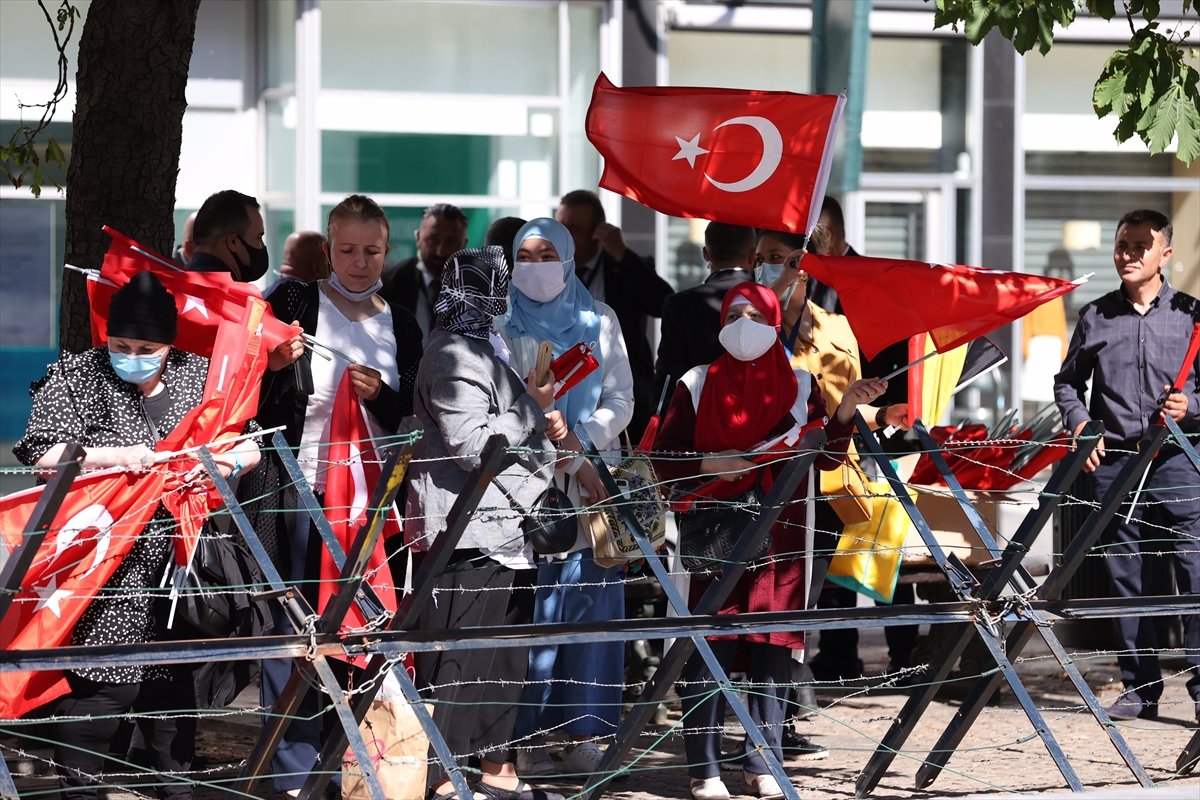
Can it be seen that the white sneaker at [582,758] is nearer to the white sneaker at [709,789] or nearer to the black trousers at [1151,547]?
the white sneaker at [709,789]

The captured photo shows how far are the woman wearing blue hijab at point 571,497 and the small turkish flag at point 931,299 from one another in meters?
0.98

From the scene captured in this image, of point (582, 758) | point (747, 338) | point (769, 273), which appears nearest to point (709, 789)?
point (582, 758)

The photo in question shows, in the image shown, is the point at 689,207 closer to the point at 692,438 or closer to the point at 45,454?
the point at 692,438

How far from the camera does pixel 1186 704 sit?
823cm

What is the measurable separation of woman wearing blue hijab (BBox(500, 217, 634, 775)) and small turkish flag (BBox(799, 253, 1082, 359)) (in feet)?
3.22

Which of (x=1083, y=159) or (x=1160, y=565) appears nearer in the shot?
(x=1160, y=565)

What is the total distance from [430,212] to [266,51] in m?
5.34

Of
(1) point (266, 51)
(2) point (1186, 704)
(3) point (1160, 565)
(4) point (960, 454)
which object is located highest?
(1) point (266, 51)

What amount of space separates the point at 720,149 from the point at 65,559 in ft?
10.0

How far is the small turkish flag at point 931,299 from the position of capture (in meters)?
6.15

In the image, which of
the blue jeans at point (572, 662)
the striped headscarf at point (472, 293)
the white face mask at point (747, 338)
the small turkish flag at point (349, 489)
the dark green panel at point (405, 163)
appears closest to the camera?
the small turkish flag at point (349, 489)

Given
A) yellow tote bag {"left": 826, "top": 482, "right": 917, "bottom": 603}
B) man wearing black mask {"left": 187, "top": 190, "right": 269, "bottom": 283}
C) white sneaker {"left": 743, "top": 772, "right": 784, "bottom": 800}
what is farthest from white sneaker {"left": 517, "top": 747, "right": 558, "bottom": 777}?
man wearing black mask {"left": 187, "top": 190, "right": 269, "bottom": 283}

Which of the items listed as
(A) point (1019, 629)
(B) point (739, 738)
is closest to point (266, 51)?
(B) point (739, 738)

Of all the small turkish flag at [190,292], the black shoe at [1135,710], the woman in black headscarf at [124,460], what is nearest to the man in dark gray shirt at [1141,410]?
the black shoe at [1135,710]
